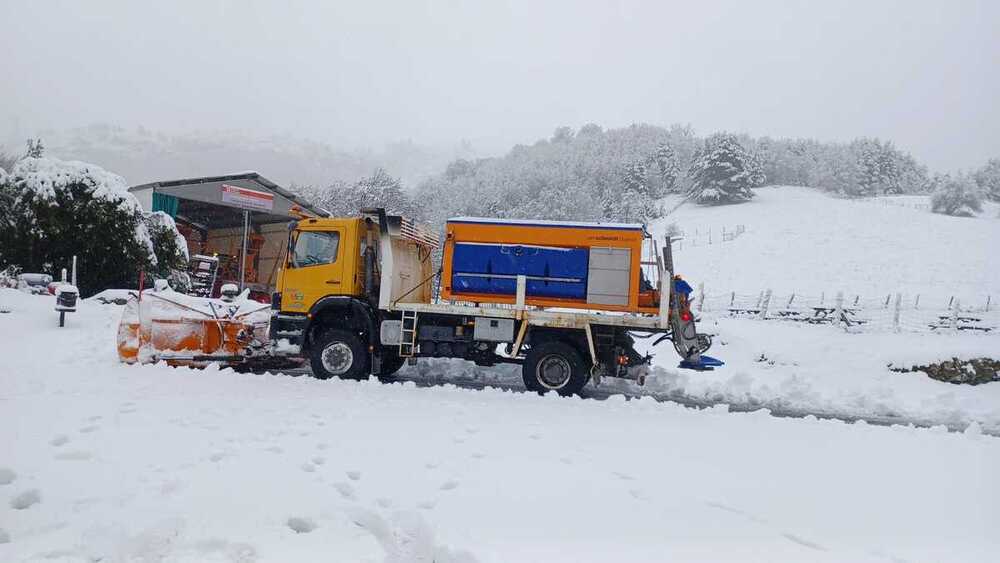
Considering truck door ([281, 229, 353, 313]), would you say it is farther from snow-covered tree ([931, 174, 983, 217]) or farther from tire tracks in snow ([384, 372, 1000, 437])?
snow-covered tree ([931, 174, 983, 217])

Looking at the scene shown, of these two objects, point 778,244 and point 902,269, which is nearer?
point 902,269

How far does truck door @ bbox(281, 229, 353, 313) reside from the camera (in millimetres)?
9992

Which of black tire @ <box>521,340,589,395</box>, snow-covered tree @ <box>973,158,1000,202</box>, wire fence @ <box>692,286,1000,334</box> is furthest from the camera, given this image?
snow-covered tree @ <box>973,158,1000,202</box>

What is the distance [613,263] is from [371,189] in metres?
46.2

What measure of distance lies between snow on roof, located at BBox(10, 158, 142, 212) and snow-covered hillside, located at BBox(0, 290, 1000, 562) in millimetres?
16224

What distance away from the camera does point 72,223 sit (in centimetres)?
2030

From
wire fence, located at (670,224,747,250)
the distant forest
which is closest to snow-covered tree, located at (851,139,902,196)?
the distant forest

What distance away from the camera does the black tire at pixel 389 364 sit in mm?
10438

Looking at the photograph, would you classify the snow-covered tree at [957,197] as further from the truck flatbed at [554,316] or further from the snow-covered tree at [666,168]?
the truck flatbed at [554,316]

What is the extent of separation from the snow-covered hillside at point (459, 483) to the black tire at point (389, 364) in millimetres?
2631

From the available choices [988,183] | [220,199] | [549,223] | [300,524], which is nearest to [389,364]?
[549,223]

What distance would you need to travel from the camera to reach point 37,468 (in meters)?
4.25

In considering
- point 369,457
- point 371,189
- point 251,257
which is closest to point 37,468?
point 369,457

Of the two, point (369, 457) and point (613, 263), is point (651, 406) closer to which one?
point (613, 263)
